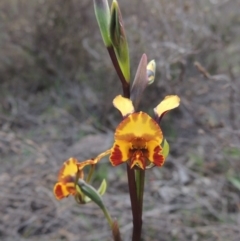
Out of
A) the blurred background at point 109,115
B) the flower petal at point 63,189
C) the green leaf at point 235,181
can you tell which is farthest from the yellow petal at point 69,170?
the green leaf at point 235,181

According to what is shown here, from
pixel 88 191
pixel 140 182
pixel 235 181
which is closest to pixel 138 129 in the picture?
pixel 140 182

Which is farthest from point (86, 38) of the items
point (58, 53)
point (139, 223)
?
point (139, 223)

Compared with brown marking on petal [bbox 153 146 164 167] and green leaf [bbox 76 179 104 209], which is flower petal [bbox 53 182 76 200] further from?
brown marking on petal [bbox 153 146 164 167]

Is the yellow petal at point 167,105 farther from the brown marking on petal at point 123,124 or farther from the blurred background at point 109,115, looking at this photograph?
the blurred background at point 109,115

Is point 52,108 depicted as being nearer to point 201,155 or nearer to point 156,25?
point 156,25

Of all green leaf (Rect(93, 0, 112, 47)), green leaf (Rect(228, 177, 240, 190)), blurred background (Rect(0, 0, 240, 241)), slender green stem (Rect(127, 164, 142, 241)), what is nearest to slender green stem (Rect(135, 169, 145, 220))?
slender green stem (Rect(127, 164, 142, 241))

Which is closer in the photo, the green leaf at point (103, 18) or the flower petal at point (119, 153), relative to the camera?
the flower petal at point (119, 153)
